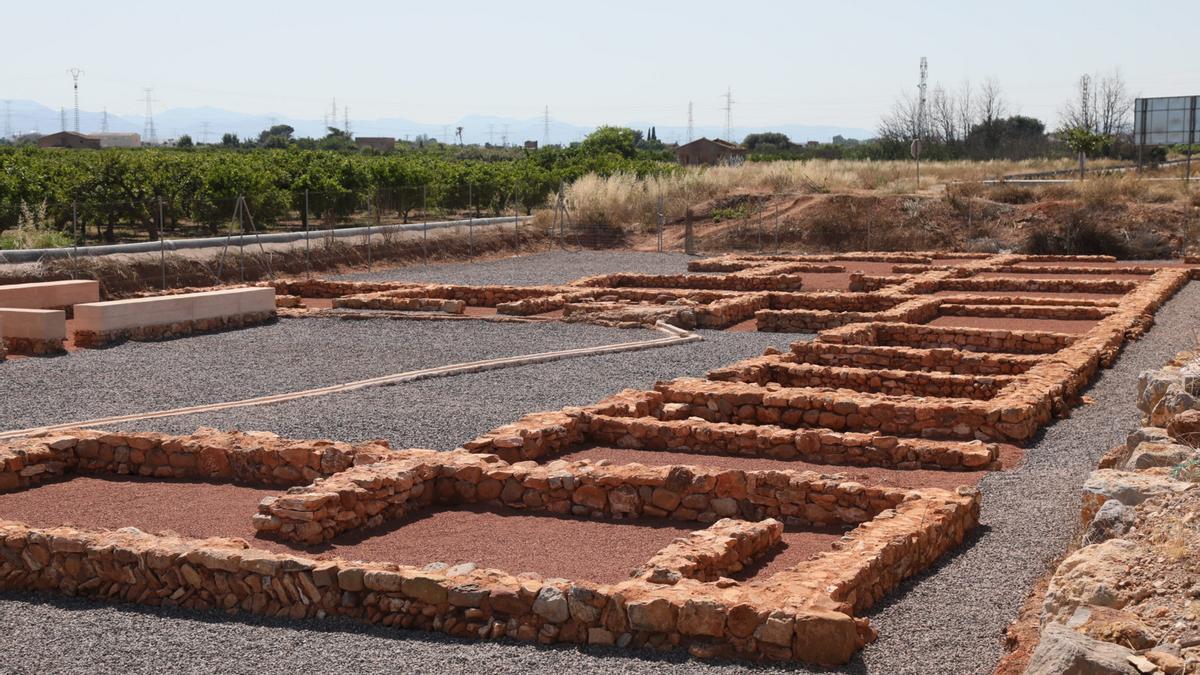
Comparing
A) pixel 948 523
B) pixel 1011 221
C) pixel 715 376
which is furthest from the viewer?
pixel 1011 221

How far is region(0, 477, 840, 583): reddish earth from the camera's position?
9984 millimetres

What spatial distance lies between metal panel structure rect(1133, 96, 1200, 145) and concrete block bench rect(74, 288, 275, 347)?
41.4 m

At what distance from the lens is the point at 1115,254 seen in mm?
38281

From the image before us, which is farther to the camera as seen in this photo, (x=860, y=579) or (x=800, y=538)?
(x=800, y=538)

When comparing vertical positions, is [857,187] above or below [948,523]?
above

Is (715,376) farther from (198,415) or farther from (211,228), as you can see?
→ (211,228)

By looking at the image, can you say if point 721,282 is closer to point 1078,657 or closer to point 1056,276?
point 1056,276

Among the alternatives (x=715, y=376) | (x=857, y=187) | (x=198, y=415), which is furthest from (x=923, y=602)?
(x=857, y=187)

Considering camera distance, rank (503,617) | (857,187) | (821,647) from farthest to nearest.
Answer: (857,187)
(503,617)
(821,647)

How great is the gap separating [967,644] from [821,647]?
103cm

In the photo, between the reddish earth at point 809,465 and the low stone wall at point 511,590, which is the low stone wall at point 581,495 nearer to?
the reddish earth at point 809,465

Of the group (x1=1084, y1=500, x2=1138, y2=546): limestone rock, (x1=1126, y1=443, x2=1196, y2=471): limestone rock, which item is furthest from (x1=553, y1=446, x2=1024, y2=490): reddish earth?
(x1=1084, y1=500, x2=1138, y2=546): limestone rock

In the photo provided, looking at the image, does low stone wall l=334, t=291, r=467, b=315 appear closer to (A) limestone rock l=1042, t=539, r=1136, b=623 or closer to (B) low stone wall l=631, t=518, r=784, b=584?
(B) low stone wall l=631, t=518, r=784, b=584

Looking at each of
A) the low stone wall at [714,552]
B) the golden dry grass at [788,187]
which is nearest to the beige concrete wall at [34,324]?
the low stone wall at [714,552]
